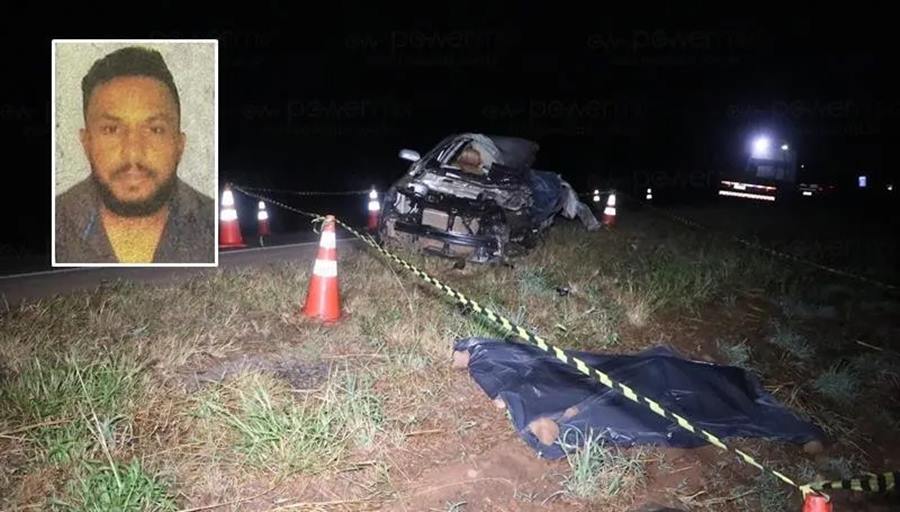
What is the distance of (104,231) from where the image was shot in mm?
4844

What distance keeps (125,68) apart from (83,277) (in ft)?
10.0

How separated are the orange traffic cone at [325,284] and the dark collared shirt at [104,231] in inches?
33.2

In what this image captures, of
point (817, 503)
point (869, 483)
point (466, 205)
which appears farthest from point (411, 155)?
point (817, 503)

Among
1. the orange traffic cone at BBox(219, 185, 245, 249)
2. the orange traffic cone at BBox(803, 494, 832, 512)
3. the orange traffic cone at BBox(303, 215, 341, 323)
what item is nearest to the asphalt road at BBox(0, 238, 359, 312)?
the orange traffic cone at BBox(219, 185, 245, 249)

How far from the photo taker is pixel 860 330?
6.91 meters

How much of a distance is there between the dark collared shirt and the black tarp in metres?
2.06

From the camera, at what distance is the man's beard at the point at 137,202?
4680 millimetres

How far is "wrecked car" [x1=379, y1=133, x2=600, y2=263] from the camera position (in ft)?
26.3

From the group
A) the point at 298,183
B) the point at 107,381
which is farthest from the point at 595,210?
the point at 107,381

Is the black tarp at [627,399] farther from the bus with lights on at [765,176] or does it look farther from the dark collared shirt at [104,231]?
the bus with lights on at [765,176]

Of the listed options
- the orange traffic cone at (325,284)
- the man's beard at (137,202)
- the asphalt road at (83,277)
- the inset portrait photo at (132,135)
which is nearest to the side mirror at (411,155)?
the asphalt road at (83,277)

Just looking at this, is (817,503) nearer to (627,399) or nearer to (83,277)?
(627,399)

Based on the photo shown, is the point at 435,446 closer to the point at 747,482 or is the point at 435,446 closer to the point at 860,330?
the point at 747,482

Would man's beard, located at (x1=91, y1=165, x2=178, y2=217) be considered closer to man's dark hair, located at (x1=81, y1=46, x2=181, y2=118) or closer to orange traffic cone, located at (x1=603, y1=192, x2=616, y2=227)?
man's dark hair, located at (x1=81, y1=46, x2=181, y2=118)
